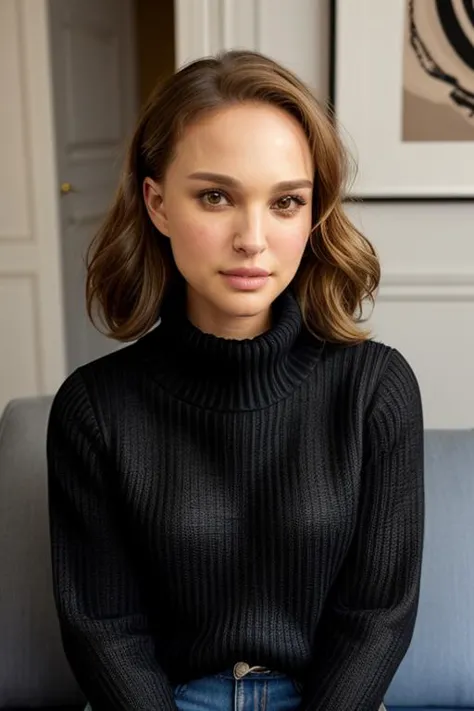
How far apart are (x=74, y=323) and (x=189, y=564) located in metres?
2.32

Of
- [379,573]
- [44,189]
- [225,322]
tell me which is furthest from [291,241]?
[44,189]

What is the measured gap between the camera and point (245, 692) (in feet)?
3.74

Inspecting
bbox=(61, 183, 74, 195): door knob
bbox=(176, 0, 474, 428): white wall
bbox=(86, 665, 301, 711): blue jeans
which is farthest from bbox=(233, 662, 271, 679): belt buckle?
bbox=(61, 183, 74, 195): door knob

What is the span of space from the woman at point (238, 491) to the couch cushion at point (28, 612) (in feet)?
0.61

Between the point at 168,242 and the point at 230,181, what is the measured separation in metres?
0.21

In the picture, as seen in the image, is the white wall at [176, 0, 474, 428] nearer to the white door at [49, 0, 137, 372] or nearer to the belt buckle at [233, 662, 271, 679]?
the white door at [49, 0, 137, 372]

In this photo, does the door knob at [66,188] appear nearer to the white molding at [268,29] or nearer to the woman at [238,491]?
the white molding at [268,29]

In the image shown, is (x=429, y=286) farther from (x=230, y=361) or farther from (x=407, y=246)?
(x=230, y=361)

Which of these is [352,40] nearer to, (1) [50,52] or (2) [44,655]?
(1) [50,52]

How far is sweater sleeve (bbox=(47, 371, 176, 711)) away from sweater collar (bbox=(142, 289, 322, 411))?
122mm

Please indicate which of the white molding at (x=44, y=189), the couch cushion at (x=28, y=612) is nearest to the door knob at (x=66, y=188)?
the white molding at (x=44, y=189)

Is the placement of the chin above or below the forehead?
below

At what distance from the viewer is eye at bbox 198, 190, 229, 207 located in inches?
40.9

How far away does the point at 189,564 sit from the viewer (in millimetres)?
1126
